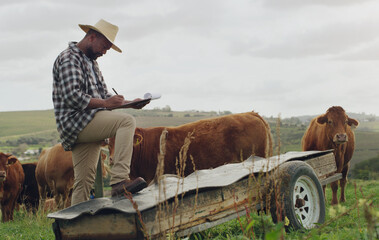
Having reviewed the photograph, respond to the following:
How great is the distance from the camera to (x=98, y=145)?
512 centimetres

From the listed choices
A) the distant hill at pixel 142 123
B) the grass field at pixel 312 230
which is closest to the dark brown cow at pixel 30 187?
the grass field at pixel 312 230

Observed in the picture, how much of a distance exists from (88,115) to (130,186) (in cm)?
95

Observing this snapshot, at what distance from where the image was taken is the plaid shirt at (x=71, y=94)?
4.73m

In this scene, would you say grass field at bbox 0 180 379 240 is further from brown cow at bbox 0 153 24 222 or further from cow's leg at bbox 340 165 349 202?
brown cow at bbox 0 153 24 222

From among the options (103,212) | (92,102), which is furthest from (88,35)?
(103,212)

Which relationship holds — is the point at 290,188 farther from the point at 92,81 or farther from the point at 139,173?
the point at 139,173

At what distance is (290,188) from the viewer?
4.63 m

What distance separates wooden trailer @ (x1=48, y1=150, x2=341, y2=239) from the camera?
3.69 meters

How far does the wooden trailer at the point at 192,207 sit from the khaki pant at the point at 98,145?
0.42 metres

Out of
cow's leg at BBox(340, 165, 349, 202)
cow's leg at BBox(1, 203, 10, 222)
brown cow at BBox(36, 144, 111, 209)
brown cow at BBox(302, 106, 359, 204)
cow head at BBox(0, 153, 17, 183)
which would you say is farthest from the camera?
cow's leg at BBox(1, 203, 10, 222)

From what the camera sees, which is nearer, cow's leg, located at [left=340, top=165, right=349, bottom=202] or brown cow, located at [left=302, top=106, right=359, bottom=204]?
brown cow, located at [left=302, top=106, right=359, bottom=204]

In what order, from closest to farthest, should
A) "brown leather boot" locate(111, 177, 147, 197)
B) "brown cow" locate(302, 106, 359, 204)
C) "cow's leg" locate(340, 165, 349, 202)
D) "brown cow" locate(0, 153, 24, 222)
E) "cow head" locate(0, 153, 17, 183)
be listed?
1. "brown leather boot" locate(111, 177, 147, 197)
2. "brown cow" locate(302, 106, 359, 204)
3. "cow's leg" locate(340, 165, 349, 202)
4. "cow head" locate(0, 153, 17, 183)
5. "brown cow" locate(0, 153, 24, 222)

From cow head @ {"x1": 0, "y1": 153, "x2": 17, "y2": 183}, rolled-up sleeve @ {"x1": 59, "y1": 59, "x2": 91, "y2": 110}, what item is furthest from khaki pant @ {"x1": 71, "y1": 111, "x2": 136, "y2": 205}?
cow head @ {"x1": 0, "y1": 153, "x2": 17, "y2": 183}

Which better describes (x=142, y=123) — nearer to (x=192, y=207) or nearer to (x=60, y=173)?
(x=60, y=173)
